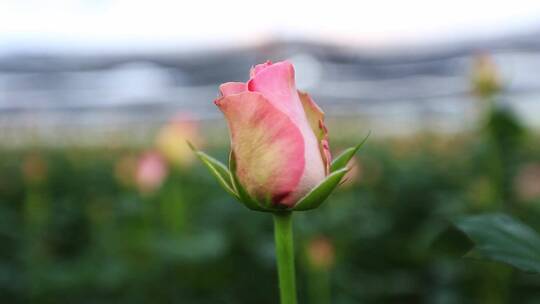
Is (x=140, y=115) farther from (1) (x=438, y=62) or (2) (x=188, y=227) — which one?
(2) (x=188, y=227)

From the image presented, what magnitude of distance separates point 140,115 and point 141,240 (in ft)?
46.2

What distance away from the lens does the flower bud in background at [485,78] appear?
147 centimetres

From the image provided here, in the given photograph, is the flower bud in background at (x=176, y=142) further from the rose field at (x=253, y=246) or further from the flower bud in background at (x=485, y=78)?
the flower bud in background at (x=485, y=78)

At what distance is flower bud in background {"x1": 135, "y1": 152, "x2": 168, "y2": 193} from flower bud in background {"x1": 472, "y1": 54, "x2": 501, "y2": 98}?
74 cm

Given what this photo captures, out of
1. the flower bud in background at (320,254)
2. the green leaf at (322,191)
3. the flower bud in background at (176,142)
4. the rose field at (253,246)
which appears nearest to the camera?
the green leaf at (322,191)

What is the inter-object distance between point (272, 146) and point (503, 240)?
17 cm

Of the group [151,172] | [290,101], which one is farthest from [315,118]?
[151,172]

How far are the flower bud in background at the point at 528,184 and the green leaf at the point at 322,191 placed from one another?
4.46 feet

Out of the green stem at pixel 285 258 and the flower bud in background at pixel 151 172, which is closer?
the green stem at pixel 285 258

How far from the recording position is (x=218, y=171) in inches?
17.3

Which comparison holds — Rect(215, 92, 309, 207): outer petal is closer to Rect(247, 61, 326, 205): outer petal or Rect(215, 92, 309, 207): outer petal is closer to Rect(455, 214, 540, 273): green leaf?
Rect(247, 61, 326, 205): outer petal

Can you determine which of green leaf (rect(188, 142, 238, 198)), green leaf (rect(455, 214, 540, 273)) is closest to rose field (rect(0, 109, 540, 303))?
green leaf (rect(455, 214, 540, 273))

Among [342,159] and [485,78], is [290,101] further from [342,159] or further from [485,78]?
[485,78]

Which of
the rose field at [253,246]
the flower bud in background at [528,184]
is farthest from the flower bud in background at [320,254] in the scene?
the flower bud in background at [528,184]
